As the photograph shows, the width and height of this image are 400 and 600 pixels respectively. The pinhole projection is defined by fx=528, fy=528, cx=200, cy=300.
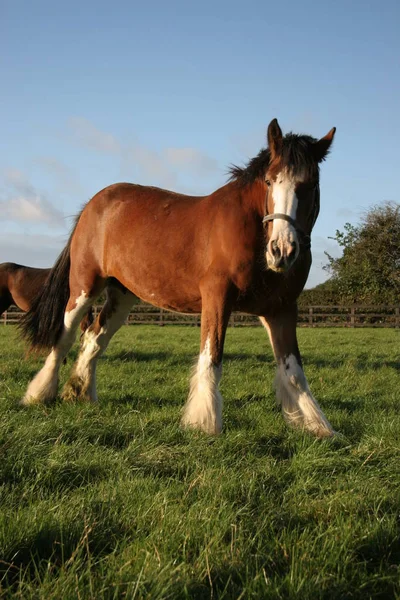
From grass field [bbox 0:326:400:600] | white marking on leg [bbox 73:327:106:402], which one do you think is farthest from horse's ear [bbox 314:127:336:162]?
white marking on leg [bbox 73:327:106:402]

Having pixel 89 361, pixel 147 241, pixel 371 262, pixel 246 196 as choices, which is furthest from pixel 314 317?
pixel 246 196

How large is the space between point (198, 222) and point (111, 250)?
1197mm

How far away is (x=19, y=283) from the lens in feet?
34.0

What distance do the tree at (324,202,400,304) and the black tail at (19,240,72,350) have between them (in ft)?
100

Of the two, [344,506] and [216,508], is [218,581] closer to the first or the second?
[216,508]

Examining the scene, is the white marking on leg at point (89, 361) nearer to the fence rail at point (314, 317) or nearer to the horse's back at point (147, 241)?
the horse's back at point (147, 241)

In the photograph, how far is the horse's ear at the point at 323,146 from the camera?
14.0 ft

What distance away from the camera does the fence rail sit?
26328mm

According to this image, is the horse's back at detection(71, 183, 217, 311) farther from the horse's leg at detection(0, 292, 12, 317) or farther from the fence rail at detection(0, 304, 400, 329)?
the fence rail at detection(0, 304, 400, 329)

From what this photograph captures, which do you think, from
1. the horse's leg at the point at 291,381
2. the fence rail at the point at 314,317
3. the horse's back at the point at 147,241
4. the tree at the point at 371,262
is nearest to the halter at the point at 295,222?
the horse's leg at the point at 291,381

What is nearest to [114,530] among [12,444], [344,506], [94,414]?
[344,506]

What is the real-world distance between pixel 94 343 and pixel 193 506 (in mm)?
3698

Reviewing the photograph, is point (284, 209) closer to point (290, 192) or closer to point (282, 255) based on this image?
point (290, 192)

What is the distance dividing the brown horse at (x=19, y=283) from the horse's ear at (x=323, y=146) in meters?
7.22
